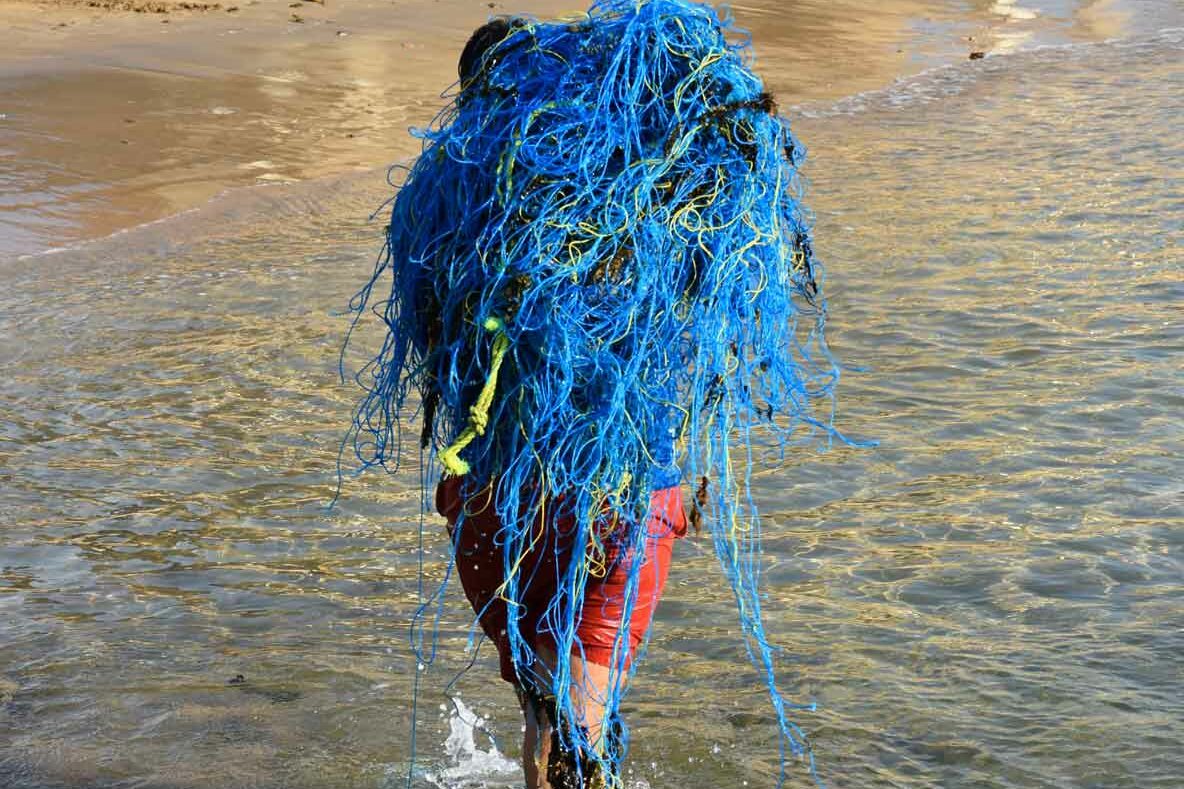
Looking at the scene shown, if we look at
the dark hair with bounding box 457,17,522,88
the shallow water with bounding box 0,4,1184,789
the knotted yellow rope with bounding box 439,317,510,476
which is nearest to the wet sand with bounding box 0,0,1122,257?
the shallow water with bounding box 0,4,1184,789

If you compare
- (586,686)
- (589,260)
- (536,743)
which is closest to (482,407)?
(589,260)

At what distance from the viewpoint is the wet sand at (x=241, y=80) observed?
1038 centimetres

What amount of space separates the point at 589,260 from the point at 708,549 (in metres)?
2.78

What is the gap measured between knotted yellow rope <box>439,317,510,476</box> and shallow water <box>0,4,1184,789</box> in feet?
5.20

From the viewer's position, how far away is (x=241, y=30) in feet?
48.7

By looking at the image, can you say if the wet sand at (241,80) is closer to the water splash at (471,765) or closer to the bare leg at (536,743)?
the water splash at (471,765)

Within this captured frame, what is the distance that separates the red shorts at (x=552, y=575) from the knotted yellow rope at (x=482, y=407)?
170 millimetres

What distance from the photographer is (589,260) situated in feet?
7.74

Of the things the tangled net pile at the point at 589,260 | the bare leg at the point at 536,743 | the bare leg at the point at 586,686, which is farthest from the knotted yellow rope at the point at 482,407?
the bare leg at the point at 536,743

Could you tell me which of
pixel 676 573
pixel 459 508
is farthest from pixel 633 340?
pixel 676 573

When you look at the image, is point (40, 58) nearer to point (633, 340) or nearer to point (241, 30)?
point (241, 30)

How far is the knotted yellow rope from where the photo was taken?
7.72 ft

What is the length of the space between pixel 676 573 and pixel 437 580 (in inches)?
32.8

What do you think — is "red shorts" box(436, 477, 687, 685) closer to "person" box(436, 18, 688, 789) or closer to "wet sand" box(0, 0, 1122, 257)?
"person" box(436, 18, 688, 789)
